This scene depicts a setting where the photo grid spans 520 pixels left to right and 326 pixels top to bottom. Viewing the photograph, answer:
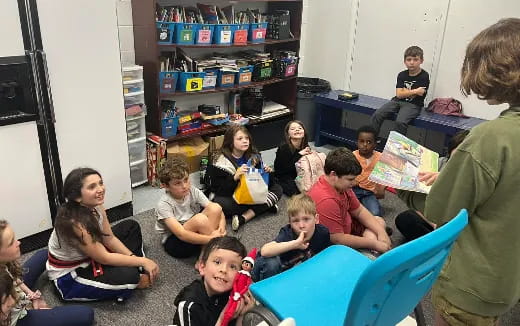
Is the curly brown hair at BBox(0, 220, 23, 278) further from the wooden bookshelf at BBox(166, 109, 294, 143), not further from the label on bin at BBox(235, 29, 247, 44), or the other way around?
the label on bin at BBox(235, 29, 247, 44)

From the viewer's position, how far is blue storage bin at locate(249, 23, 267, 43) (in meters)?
3.89

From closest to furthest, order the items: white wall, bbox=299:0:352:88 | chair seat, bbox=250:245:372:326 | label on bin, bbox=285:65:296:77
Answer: chair seat, bbox=250:245:372:326 < label on bin, bbox=285:65:296:77 < white wall, bbox=299:0:352:88

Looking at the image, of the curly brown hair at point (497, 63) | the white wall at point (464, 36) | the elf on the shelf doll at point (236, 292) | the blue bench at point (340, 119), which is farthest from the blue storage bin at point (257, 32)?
the curly brown hair at point (497, 63)

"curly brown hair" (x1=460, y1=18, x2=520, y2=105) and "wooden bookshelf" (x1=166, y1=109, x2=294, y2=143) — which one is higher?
"curly brown hair" (x1=460, y1=18, x2=520, y2=105)

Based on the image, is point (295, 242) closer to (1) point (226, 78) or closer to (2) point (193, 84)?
(2) point (193, 84)

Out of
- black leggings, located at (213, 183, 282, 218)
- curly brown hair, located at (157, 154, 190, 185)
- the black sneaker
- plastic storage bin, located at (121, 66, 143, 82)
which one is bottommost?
the black sneaker

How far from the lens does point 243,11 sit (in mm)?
3982

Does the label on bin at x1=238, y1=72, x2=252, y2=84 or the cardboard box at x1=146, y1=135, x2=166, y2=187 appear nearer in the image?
the cardboard box at x1=146, y1=135, x2=166, y2=187

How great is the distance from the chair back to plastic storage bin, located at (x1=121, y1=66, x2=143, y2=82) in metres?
2.63

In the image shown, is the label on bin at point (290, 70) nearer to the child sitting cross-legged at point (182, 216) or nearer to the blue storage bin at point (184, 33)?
the blue storage bin at point (184, 33)

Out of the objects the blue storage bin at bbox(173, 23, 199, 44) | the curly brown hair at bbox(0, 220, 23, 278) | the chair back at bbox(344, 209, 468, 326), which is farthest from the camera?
the blue storage bin at bbox(173, 23, 199, 44)

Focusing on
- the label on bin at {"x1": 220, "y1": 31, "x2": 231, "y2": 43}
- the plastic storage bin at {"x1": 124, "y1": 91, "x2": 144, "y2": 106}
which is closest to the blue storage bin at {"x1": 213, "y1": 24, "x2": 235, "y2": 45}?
the label on bin at {"x1": 220, "y1": 31, "x2": 231, "y2": 43}

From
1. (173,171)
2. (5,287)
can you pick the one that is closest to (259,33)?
(173,171)

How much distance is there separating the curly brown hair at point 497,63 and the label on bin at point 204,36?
109 inches
